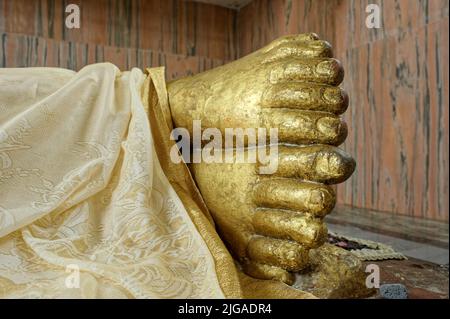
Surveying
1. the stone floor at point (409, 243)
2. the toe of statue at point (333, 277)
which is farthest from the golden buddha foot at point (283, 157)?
the stone floor at point (409, 243)

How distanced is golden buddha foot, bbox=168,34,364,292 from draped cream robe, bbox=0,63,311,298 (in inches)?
3.1

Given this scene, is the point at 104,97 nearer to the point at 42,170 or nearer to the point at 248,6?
the point at 42,170

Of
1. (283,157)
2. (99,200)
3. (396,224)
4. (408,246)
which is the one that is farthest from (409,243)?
(99,200)

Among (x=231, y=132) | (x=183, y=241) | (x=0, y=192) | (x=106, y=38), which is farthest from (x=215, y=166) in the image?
(x=106, y=38)

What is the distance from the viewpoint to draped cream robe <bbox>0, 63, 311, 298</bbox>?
0.73 m

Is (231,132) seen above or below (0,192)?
above

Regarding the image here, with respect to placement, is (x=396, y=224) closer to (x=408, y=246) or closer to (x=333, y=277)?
(x=408, y=246)

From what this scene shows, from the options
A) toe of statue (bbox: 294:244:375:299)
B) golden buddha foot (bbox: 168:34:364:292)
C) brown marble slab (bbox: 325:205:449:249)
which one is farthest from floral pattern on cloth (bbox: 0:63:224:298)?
brown marble slab (bbox: 325:205:449:249)

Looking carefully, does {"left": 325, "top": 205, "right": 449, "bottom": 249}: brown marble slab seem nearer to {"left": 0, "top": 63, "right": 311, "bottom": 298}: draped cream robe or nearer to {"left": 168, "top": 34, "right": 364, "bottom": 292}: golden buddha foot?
{"left": 168, "top": 34, "right": 364, "bottom": 292}: golden buddha foot

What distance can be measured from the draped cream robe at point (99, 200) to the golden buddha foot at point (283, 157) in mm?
78

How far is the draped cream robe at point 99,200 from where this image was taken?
0.73 m

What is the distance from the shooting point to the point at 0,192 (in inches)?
34.1

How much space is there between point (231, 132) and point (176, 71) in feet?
14.5

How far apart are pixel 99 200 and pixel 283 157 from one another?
0.44 m
